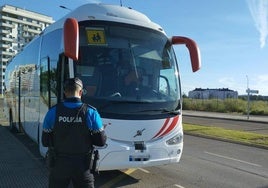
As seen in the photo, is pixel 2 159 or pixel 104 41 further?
pixel 2 159

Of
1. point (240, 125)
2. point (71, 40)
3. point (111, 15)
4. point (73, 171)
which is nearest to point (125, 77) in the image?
point (111, 15)

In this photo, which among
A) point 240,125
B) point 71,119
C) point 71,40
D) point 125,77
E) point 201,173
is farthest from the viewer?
point 240,125

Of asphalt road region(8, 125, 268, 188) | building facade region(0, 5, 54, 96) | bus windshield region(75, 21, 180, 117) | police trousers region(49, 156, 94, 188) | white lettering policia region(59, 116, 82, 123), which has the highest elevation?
building facade region(0, 5, 54, 96)

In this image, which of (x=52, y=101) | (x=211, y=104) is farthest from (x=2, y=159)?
(x=211, y=104)

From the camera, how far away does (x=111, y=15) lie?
27.5 feet

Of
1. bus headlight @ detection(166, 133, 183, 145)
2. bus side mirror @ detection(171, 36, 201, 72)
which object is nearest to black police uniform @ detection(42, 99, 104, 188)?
bus headlight @ detection(166, 133, 183, 145)

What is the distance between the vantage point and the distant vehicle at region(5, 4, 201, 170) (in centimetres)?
745

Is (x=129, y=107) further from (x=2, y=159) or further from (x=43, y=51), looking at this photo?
(x=2, y=159)

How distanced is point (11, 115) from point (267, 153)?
1079 cm

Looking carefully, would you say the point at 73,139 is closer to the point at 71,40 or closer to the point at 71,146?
the point at 71,146

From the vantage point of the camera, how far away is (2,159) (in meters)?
10.6

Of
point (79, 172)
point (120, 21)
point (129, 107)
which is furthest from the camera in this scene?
point (120, 21)

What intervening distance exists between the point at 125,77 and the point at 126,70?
157 millimetres

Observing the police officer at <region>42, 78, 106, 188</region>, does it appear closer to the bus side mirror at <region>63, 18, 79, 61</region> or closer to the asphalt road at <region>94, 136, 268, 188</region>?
the bus side mirror at <region>63, 18, 79, 61</region>
